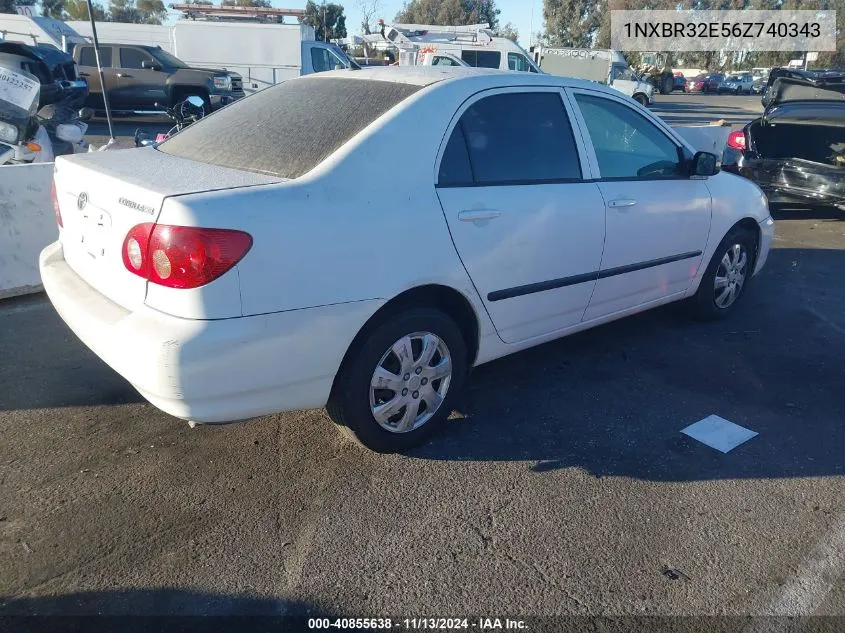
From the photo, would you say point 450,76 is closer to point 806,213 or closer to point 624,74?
point 806,213

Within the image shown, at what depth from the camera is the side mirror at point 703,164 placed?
14.2 ft

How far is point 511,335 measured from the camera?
3.59 m

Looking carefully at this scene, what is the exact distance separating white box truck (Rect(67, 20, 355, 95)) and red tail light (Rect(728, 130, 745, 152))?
40.3 feet

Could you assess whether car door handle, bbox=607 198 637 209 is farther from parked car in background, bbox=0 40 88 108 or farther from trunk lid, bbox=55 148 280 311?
parked car in background, bbox=0 40 88 108

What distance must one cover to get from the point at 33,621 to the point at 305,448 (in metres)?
1.31

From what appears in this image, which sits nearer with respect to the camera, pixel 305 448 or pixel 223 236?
pixel 223 236

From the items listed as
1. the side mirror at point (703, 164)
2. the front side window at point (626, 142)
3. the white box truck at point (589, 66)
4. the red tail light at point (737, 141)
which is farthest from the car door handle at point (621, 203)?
the white box truck at point (589, 66)

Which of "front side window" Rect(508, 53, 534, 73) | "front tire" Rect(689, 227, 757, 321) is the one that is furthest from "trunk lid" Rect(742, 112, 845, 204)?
"front side window" Rect(508, 53, 534, 73)

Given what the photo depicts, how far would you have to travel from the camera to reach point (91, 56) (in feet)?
59.0

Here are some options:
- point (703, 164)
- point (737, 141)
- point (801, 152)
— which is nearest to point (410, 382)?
point (703, 164)

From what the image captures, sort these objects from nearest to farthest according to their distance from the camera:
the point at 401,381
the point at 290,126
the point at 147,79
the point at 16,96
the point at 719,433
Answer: the point at 401,381, the point at 290,126, the point at 719,433, the point at 16,96, the point at 147,79

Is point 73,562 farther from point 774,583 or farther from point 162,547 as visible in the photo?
point 774,583

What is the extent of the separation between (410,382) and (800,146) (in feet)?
26.3

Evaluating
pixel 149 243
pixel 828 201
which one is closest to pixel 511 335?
pixel 149 243
